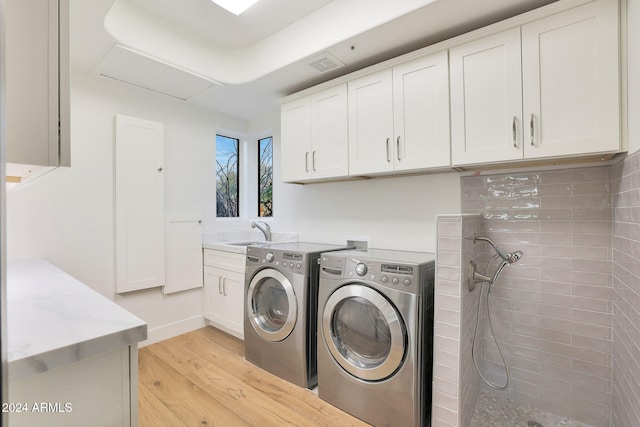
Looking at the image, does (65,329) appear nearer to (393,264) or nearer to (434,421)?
(393,264)

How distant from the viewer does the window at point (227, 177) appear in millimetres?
3449

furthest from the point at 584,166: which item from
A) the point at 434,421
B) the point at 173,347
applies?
the point at 173,347

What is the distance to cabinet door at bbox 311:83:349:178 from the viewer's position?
228 cm

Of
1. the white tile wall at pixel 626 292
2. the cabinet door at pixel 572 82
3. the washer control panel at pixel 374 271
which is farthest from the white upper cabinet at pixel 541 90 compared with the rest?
the washer control panel at pixel 374 271

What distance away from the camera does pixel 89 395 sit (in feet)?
2.36

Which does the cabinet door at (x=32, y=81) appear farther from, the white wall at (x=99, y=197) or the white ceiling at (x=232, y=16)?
the white wall at (x=99, y=197)

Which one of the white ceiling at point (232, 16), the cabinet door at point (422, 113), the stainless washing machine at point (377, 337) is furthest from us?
the white ceiling at point (232, 16)

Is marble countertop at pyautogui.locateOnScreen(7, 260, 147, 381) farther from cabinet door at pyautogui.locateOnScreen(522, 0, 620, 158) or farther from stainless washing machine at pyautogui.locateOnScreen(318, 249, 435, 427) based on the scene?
cabinet door at pyautogui.locateOnScreen(522, 0, 620, 158)

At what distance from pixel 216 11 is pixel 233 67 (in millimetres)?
496

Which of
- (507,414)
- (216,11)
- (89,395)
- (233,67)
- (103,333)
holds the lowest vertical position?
(507,414)

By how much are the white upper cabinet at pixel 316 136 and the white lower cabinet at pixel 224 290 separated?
0.96 m

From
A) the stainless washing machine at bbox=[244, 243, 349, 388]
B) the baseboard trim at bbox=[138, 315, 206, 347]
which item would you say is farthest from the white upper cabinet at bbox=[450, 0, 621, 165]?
the baseboard trim at bbox=[138, 315, 206, 347]

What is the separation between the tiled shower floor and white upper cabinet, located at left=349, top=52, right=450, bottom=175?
5.00ft

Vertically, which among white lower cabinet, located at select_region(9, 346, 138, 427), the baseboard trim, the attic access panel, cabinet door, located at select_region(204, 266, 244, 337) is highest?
the attic access panel
